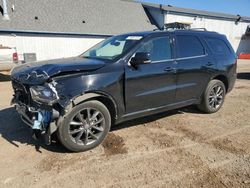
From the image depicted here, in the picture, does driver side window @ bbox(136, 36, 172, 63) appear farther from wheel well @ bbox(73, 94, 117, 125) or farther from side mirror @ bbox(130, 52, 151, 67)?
wheel well @ bbox(73, 94, 117, 125)

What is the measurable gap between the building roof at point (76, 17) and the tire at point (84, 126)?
14.9 metres

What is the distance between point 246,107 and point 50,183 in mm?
5345

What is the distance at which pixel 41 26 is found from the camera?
18.6 meters

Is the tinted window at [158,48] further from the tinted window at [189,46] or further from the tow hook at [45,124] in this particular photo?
the tow hook at [45,124]

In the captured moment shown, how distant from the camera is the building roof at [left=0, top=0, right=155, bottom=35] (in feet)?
59.8

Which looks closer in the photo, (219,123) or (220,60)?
(219,123)

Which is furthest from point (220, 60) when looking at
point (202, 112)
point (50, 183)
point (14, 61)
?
point (14, 61)

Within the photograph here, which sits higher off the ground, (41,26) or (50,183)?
(41,26)

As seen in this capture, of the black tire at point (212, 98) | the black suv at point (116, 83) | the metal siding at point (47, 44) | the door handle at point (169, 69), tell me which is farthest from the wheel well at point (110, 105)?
the metal siding at point (47, 44)

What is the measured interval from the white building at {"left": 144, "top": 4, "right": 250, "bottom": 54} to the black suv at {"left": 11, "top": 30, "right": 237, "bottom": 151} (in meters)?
21.3

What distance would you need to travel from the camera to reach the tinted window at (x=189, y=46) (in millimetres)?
5395

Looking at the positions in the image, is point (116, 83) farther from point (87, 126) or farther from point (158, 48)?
point (158, 48)

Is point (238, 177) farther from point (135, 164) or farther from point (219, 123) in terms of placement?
point (219, 123)

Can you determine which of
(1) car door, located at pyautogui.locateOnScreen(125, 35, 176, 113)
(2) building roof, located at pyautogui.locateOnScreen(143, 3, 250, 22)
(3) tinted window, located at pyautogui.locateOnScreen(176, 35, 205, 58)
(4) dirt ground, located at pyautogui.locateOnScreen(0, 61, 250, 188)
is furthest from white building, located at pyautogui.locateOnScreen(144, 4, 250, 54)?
(4) dirt ground, located at pyautogui.locateOnScreen(0, 61, 250, 188)
